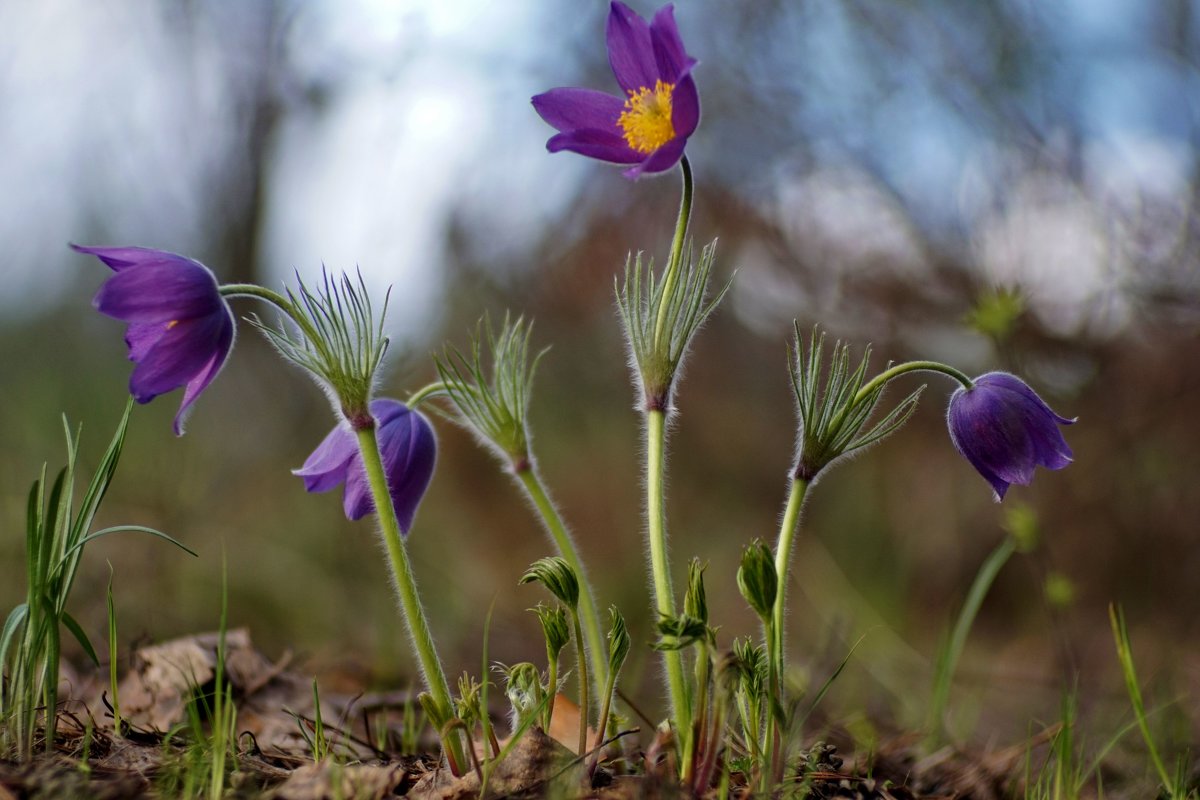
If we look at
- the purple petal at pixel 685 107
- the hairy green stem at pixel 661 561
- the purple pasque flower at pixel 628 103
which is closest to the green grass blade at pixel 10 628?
the hairy green stem at pixel 661 561

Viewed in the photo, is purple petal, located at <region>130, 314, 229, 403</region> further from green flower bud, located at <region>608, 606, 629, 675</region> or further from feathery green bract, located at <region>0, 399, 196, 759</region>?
green flower bud, located at <region>608, 606, 629, 675</region>

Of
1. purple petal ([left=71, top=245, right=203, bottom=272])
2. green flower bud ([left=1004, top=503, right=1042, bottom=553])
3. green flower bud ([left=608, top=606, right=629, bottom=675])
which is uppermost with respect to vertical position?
purple petal ([left=71, top=245, right=203, bottom=272])

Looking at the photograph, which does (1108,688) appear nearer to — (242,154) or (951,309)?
(951,309)

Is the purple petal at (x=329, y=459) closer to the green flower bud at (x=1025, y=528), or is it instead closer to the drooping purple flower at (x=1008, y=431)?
the drooping purple flower at (x=1008, y=431)

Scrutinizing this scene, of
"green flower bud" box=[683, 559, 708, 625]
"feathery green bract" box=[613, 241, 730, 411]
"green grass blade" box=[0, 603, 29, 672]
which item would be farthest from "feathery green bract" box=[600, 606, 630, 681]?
"green grass blade" box=[0, 603, 29, 672]

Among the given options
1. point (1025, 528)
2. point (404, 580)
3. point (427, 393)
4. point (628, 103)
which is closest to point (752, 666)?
point (404, 580)

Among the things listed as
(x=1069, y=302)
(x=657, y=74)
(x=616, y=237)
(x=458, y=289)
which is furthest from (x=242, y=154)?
(x=657, y=74)

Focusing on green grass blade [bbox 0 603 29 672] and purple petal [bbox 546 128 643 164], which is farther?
purple petal [bbox 546 128 643 164]
